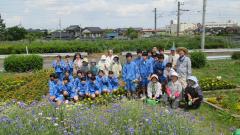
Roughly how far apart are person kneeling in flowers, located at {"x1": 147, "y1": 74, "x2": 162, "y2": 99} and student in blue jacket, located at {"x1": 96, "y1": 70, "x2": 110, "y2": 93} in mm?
1158

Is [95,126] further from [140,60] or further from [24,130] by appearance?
[140,60]

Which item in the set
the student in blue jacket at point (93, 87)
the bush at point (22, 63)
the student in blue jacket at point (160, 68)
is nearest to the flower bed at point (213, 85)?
the student in blue jacket at point (160, 68)

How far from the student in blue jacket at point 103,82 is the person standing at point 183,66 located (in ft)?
6.16

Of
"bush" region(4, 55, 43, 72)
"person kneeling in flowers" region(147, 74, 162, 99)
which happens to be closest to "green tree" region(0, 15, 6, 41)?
"bush" region(4, 55, 43, 72)

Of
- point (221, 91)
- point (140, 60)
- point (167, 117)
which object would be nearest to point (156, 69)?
point (140, 60)

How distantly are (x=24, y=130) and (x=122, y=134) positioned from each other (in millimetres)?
1225

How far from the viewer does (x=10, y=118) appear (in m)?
4.57

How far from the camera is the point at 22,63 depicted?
15.5m

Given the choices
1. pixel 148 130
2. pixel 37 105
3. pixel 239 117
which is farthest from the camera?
pixel 239 117

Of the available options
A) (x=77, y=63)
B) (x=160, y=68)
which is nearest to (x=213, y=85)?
(x=160, y=68)

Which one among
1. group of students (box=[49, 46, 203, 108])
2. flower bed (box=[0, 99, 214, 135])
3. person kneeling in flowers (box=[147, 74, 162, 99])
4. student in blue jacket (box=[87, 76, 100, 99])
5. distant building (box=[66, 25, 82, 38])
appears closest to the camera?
flower bed (box=[0, 99, 214, 135])

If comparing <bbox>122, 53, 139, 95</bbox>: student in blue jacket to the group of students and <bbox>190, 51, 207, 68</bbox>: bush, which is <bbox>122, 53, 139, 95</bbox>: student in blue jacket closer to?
the group of students

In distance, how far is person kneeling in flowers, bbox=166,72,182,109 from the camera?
8172mm

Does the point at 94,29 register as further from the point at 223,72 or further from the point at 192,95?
the point at 192,95
